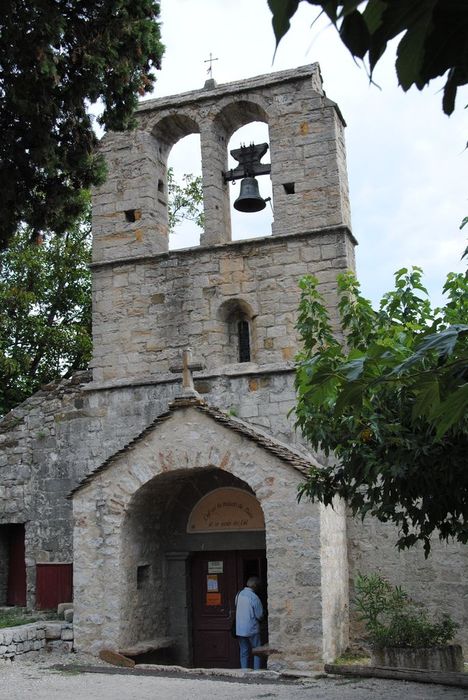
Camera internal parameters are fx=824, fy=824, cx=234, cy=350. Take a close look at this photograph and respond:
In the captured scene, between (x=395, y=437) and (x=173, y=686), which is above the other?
(x=395, y=437)

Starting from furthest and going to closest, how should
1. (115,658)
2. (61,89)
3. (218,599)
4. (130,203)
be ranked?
(130,203), (218,599), (115,658), (61,89)

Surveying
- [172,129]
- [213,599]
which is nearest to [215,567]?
[213,599]

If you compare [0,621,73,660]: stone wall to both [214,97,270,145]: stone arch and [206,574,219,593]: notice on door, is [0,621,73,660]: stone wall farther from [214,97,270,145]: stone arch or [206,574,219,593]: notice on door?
[214,97,270,145]: stone arch

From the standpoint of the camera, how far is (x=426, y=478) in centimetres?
641

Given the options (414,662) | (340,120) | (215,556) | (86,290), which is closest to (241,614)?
(215,556)

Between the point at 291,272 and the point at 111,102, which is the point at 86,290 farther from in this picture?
the point at 111,102

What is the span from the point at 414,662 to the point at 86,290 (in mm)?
14897

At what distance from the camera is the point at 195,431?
431 inches

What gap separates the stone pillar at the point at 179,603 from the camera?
12148 mm

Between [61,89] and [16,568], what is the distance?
354 inches

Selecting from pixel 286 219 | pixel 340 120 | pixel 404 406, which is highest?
pixel 340 120

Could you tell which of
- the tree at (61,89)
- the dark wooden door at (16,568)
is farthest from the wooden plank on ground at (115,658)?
the tree at (61,89)

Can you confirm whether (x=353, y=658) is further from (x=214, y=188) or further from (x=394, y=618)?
(x=214, y=188)

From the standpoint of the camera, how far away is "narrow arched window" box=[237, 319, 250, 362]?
42.9 ft
